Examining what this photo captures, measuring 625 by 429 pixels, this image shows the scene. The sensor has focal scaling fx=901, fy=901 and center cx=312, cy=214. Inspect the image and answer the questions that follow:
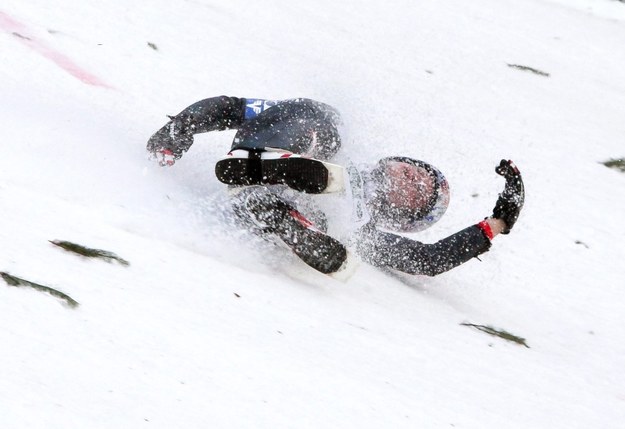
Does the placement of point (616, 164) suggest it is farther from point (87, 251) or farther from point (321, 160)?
point (87, 251)

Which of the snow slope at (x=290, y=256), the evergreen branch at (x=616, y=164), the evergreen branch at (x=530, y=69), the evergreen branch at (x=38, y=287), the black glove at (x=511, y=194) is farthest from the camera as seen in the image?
the evergreen branch at (x=530, y=69)

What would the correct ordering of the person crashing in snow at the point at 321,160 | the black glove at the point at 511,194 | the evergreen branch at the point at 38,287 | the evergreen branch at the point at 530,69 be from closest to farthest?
the evergreen branch at the point at 38,287 → the person crashing in snow at the point at 321,160 → the black glove at the point at 511,194 → the evergreen branch at the point at 530,69

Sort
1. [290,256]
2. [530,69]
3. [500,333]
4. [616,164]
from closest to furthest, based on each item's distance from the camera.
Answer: [290,256], [500,333], [616,164], [530,69]

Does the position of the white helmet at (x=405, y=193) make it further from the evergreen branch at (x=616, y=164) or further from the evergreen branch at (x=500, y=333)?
the evergreen branch at (x=616, y=164)

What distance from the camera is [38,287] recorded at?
8.76ft

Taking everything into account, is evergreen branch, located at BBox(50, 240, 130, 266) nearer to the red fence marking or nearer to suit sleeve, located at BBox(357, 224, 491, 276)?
suit sleeve, located at BBox(357, 224, 491, 276)

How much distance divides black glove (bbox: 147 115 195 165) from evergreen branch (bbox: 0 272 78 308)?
1597 mm

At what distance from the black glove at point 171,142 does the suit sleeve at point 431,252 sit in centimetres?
100

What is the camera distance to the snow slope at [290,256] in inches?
100

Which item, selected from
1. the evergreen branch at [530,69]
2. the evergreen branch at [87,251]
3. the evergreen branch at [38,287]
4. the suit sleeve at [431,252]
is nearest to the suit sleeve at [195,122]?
the suit sleeve at [431,252]

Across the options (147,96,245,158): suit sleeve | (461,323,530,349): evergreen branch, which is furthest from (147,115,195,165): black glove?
(461,323,530,349): evergreen branch

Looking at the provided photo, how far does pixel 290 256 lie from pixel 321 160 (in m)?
0.44

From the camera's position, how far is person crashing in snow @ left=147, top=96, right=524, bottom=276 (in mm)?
3785

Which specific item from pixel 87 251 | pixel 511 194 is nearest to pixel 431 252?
pixel 511 194
